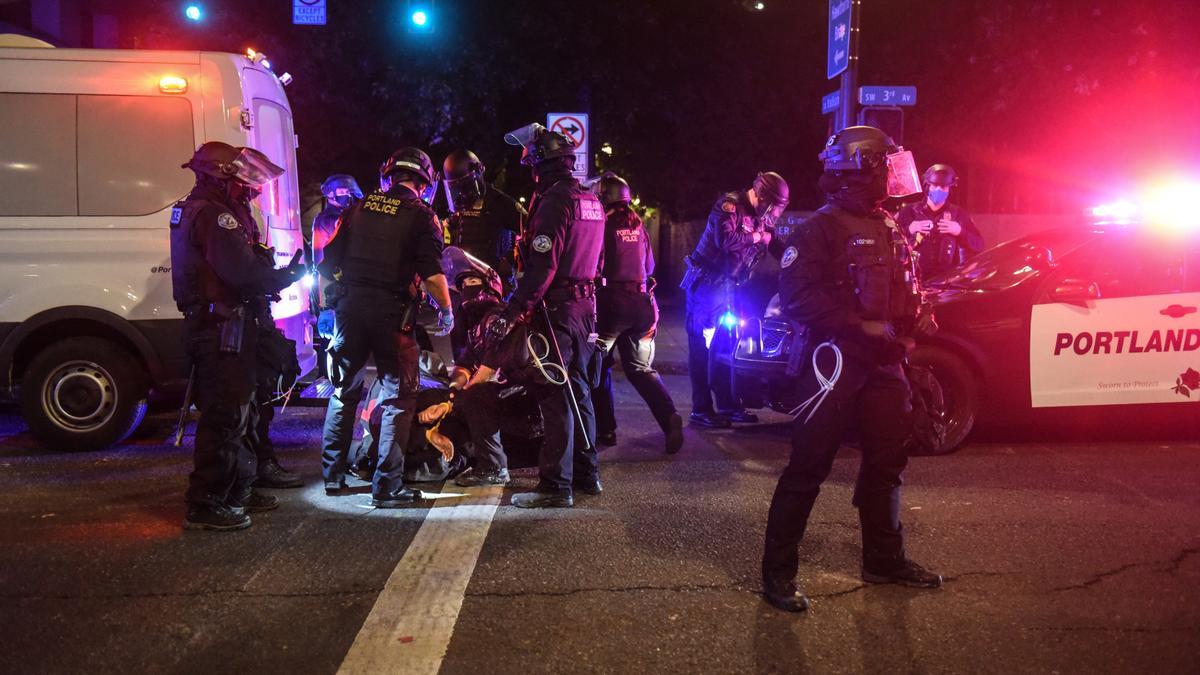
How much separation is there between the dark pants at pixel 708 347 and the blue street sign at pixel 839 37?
373 centimetres

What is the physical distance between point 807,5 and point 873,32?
275 cm

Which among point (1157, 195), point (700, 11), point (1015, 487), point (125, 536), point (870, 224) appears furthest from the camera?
point (700, 11)

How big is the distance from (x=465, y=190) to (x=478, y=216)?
0.41 meters

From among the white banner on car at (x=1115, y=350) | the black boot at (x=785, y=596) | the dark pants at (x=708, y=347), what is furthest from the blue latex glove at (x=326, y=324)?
the white banner on car at (x=1115, y=350)

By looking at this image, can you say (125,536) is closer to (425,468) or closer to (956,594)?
(425,468)

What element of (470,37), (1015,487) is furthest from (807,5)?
(1015,487)

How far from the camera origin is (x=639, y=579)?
421 centimetres

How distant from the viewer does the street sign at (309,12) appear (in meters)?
13.7

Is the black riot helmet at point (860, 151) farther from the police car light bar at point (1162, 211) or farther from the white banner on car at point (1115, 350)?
the police car light bar at point (1162, 211)

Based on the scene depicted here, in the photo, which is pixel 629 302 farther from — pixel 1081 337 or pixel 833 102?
pixel 833 102

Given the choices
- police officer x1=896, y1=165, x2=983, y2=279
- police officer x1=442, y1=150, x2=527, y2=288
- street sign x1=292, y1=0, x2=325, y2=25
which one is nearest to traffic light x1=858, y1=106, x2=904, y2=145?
police officer x1=896, y1=165, x2=983, y2=279

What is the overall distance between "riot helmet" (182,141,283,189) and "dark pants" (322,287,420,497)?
757 mm

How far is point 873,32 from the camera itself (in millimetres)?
17312

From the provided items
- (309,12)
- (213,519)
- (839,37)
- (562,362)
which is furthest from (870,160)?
(309,12)
